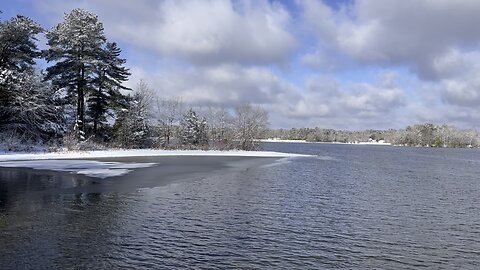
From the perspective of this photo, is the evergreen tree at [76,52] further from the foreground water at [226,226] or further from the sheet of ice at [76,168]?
the foreground water at [226,226]

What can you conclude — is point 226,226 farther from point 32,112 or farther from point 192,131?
point 192,131

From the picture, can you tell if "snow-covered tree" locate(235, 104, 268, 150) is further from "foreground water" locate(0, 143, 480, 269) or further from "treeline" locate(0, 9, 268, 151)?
"foreground water" locate(0, 143, 480, 269)

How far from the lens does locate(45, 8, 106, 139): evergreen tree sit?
4694 centimetres

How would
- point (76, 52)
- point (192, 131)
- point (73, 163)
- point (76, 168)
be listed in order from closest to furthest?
point (76, 168)
point (73, 163)
point (76, 52)
point (192, 131)

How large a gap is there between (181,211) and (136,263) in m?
6.24

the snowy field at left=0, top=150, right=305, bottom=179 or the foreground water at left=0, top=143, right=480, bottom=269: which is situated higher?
the snowy field at left=0, top=150, right=305, bottom=179

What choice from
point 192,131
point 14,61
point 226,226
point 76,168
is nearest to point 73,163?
point 76,168

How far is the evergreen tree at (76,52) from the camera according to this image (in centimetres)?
4694

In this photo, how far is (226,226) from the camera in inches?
540

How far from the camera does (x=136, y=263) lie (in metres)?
9.56

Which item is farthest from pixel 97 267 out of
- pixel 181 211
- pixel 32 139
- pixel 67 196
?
pixel 32 139

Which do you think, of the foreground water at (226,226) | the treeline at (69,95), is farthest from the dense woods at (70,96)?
the foreground water at (226,226)

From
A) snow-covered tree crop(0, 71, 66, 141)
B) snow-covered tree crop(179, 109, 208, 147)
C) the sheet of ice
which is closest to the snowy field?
the sheet of ice

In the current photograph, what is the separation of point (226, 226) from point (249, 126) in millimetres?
55958
